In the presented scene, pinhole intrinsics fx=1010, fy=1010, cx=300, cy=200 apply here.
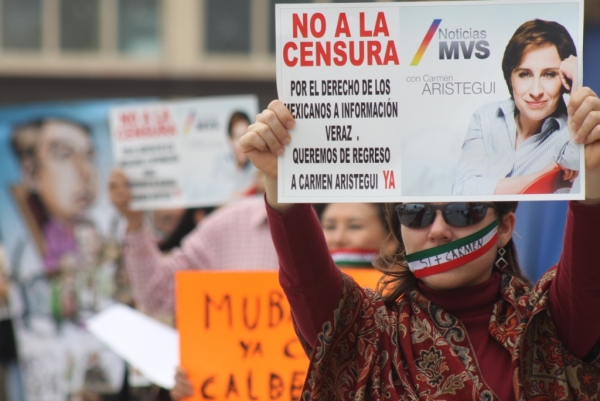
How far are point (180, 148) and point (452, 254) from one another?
328 cm

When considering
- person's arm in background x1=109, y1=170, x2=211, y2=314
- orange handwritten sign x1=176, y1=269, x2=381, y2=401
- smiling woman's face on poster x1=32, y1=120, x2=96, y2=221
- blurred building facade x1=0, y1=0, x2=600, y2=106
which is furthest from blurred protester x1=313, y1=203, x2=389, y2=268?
blurred building facade x1=0, y1=0, x2=600, y2=106

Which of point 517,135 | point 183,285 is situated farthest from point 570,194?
point 183,285

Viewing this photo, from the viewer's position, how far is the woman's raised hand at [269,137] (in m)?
2.13

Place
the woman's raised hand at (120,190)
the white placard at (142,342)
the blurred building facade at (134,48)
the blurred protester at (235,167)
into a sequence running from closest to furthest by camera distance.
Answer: the white placard at (142,342) → the woman's raised hand at (120,190) → the blurred protester at (235,167) → the blurred building facade at (134,48)

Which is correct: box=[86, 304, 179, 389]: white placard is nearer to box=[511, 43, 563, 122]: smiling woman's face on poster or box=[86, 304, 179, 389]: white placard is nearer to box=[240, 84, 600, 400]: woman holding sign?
box=[240, 84, 600, 400]: woman holding sign

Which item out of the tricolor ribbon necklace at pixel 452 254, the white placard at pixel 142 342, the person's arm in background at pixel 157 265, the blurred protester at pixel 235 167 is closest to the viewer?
the tricolor ribbon necklace at pixel 452 254

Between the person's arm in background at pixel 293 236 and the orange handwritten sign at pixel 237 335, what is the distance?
120cm

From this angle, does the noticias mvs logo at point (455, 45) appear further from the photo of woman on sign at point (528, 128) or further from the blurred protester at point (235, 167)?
the blurred protester at point (235, 167)

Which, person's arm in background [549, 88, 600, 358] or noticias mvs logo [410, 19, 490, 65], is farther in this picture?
noticias mvs logo [410, 19, 490, 65]

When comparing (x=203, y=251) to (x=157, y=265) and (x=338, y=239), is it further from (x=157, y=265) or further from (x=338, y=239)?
(x=338, y=239)

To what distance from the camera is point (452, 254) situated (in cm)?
224

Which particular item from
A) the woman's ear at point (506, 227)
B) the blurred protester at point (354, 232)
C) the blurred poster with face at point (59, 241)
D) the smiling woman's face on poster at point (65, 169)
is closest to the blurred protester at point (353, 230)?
the blurred protester at point (354, 232)

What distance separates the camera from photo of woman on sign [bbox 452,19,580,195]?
6.89 ft

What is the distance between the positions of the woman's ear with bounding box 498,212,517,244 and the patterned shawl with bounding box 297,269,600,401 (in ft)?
0.42
